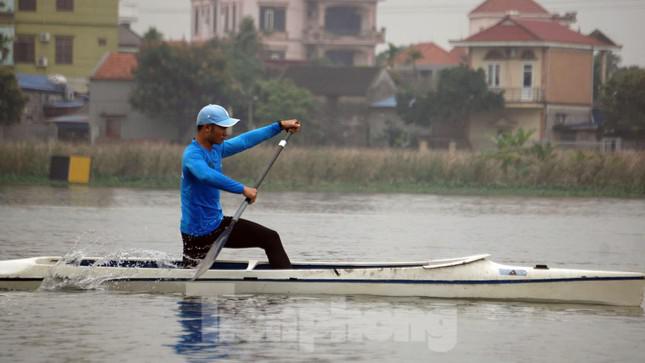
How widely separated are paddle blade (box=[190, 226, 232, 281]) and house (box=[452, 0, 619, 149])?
4777 cm

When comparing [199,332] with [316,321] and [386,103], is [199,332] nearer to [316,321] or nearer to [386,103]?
[316,321]

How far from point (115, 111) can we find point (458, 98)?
15.0 m

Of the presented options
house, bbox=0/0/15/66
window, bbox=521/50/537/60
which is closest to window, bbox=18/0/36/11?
house, bbox=0/0/15/66

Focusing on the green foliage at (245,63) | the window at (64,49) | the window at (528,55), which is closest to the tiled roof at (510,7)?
the green foliage at (245,63)

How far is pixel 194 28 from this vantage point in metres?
108

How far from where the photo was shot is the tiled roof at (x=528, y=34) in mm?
61362

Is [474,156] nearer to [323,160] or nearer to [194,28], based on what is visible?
[323,160]

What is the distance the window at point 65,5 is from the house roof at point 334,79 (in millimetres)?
10924

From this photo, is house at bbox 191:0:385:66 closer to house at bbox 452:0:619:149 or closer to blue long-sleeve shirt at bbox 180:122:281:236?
house at bbox 452:0:619:149

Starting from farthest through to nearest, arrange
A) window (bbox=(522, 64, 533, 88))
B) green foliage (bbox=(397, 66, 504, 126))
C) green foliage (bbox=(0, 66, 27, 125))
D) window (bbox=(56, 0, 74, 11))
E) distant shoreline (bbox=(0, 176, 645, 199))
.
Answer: window (bbox=(56, 0, 74, 11))
window (bbox=(522, 64, 533, 88))
green foliage (bbox=(397, 66, 504, 126))
green foliage (bbox=(0, 66, 27, 125))
distant shoreline (bbox=(0, 176, 645, 199))

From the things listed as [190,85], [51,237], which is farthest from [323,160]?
[190,85]

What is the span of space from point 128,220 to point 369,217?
482cm

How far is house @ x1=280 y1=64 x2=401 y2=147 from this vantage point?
64.4 meters

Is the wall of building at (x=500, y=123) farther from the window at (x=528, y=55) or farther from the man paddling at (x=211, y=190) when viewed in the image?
the man paddling at (x=211, y=190)
